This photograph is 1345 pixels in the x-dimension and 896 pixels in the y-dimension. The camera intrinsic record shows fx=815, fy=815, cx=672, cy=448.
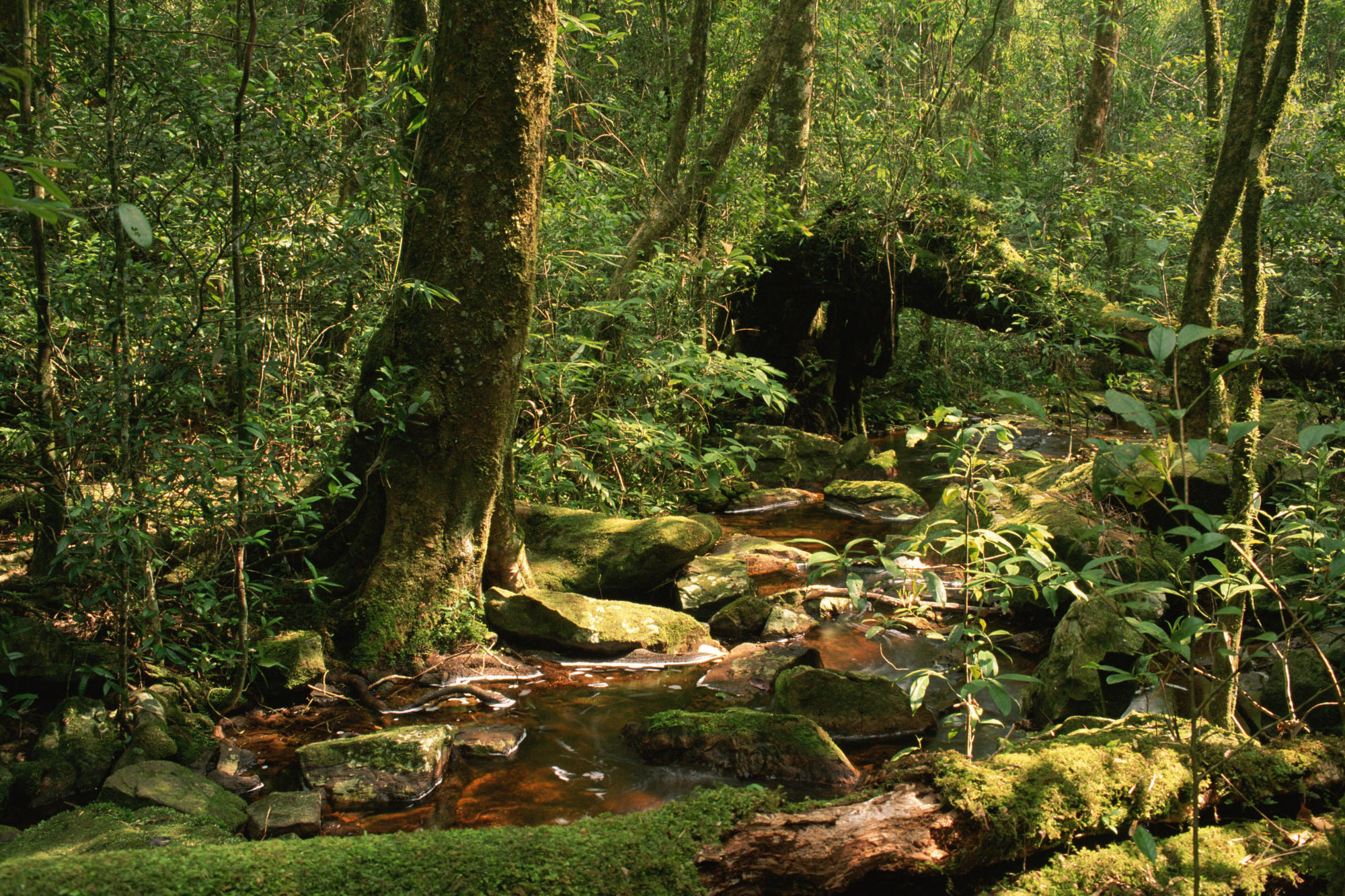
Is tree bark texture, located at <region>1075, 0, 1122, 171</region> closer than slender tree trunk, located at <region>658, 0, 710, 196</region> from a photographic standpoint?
No

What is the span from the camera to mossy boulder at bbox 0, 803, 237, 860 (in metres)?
2.51

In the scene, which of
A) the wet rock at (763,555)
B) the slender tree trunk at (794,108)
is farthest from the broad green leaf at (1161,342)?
the slender tree trunk at (794,108)

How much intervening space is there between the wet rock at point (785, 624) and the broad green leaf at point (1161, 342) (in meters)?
3.90

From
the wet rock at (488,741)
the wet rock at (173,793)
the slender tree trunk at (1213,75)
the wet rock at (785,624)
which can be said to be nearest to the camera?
the wet rock at (173,793)

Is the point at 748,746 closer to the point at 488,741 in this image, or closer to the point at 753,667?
the point at 753,667

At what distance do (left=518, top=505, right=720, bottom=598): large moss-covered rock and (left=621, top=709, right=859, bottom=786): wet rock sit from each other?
6.31 ft

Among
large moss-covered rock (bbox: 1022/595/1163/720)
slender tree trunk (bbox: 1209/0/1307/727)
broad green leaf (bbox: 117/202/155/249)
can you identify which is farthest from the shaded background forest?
large moss-covered rock (bbox: 1022/595/1163/720)

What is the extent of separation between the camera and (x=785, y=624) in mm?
5590

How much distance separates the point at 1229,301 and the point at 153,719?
20.7 meters

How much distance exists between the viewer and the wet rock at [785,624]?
5.53m

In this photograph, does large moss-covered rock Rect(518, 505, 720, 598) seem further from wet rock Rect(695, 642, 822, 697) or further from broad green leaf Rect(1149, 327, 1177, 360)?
broad green leaf Rect(1149, 327, 1177, 360)

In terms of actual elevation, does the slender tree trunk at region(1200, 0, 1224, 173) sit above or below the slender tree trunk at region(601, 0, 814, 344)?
above

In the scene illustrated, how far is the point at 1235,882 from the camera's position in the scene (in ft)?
7.09

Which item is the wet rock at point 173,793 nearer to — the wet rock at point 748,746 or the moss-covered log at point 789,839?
the moss-covered log at point 789,839
